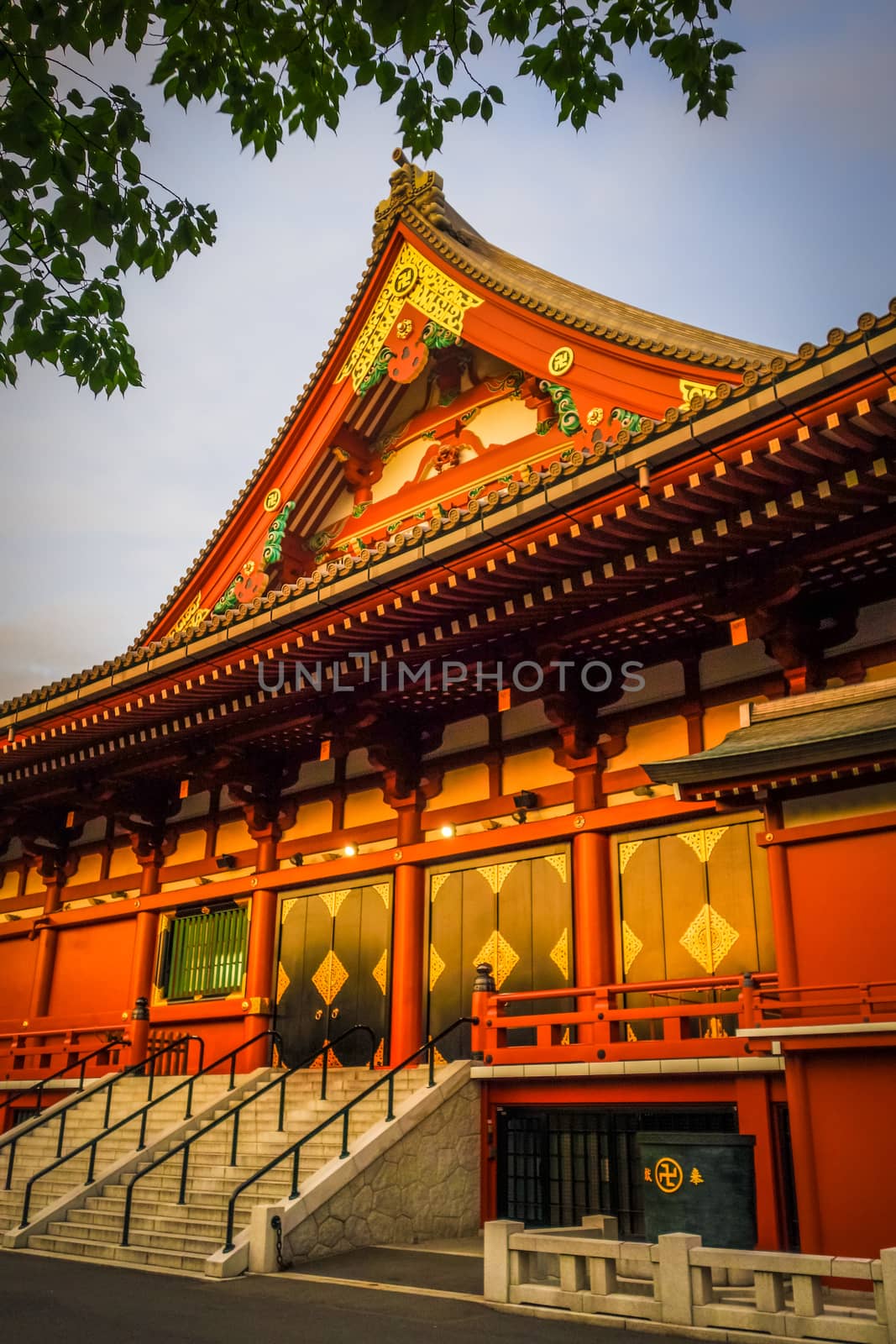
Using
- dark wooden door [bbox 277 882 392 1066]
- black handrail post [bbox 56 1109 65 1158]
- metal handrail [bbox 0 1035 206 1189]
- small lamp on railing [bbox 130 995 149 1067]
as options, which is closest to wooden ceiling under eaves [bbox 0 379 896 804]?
dark wooden door [bbox 277 882 392 1066]

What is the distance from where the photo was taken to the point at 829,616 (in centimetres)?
1069

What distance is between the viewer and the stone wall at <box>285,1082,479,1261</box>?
9523mm

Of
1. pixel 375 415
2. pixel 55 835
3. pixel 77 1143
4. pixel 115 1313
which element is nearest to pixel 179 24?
pixel 115 1313

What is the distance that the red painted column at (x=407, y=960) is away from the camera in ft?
43.0

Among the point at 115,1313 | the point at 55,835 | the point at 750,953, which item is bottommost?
the point at 115,1313

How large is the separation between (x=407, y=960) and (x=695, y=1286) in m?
7.16

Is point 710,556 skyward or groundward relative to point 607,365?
groundward

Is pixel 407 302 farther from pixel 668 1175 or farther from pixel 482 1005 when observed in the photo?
pixel 668 1175

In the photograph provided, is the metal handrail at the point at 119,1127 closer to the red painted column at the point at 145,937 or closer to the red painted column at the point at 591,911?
the red painted column at the point at 145,937

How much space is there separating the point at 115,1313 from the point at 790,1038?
518cm

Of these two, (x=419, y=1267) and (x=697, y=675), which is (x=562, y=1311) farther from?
(x=697, y=675)

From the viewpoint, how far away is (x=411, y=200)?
16453 mm

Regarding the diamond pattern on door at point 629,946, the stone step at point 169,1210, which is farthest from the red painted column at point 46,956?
the diamond pattern on door at point 629,946

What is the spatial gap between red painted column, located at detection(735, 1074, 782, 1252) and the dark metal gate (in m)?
0.58
